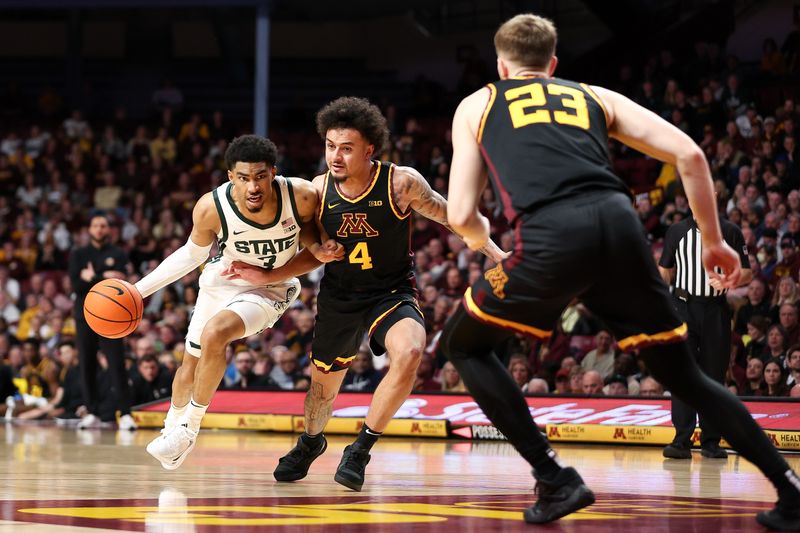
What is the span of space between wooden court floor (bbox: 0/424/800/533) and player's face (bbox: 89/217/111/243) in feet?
9.31

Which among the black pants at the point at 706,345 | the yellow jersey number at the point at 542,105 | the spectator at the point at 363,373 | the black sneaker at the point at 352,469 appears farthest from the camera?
the spectator at the point at 363,373

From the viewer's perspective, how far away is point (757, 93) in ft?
51.2

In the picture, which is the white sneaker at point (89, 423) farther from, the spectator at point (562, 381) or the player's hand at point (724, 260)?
the player's hand at point (724, 260)

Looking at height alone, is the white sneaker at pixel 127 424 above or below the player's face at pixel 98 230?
below

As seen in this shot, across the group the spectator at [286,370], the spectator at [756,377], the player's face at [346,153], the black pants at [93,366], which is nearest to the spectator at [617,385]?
the spectator at [756,377]

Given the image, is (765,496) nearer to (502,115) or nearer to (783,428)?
(502,115)

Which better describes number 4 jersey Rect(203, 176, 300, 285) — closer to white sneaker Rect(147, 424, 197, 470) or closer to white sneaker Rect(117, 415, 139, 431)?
white sneaker Rect(147, 424, 197, 470)

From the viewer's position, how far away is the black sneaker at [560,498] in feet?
13.3

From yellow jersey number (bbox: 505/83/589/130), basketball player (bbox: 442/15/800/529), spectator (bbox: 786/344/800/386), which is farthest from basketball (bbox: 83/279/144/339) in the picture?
spectator (bbox: 786/344/800/386)

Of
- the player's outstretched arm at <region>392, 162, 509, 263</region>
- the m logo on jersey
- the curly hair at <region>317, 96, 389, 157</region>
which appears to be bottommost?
the m logo on jersey

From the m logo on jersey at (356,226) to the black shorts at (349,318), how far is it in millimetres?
343

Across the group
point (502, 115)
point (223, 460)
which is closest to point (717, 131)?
point (223, 460)

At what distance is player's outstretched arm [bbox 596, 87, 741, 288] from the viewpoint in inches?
156

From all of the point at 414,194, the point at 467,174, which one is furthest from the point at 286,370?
the point at 467,174
